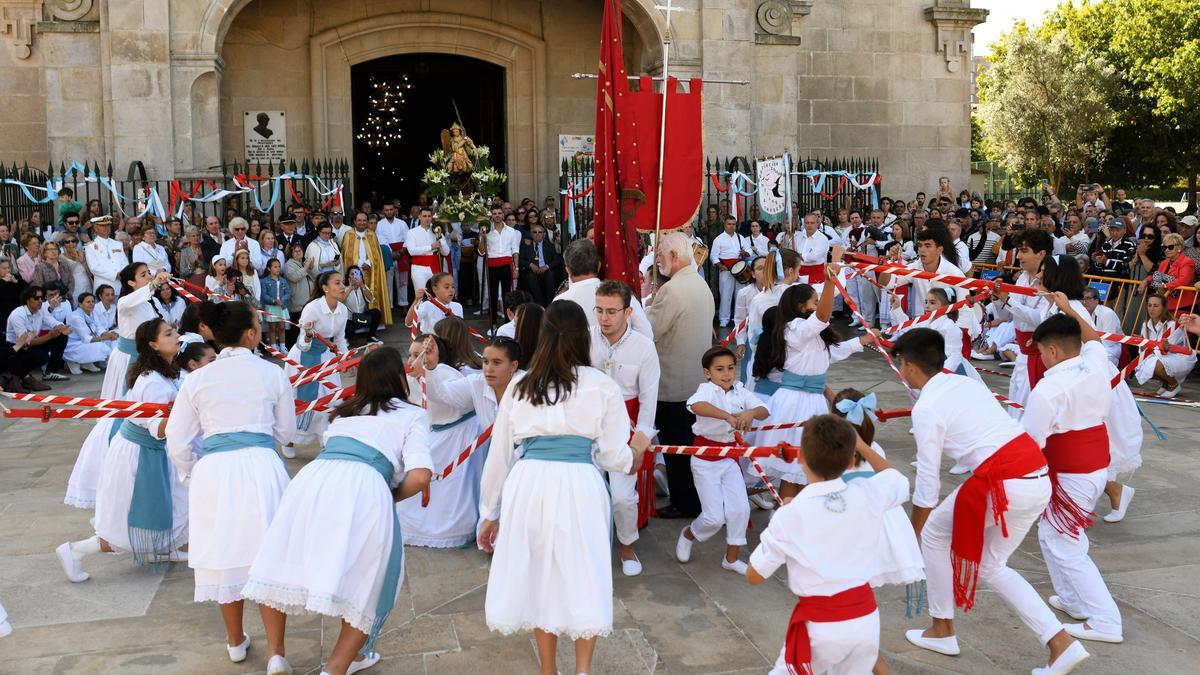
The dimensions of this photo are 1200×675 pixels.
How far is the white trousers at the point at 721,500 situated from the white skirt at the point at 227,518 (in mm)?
2351

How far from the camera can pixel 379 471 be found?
445cm

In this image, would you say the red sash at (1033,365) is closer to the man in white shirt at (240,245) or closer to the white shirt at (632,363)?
the white shirt at (632,363)

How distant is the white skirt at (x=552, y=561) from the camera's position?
4199 mm

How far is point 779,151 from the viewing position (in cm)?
1762

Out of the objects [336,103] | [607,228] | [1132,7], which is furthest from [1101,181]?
[607,228]

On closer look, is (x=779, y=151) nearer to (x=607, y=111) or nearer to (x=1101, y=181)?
(x=607, y=111)

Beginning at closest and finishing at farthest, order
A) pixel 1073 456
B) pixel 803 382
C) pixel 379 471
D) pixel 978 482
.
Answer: pixel 379 471, pixel 978 482, pixel 1073 456, pixel 803 382

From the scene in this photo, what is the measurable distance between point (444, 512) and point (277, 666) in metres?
1.97

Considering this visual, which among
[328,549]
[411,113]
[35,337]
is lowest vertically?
[328,549]

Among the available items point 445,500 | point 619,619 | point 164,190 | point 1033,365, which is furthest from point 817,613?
point 164,190

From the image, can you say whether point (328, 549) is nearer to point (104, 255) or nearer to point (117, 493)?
point (117, 493)

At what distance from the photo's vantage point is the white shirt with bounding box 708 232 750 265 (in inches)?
611

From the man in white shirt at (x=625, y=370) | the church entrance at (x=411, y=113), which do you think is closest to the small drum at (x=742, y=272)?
the church entrance at (x=411, y=113)

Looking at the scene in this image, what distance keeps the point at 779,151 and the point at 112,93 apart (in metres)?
9.88
